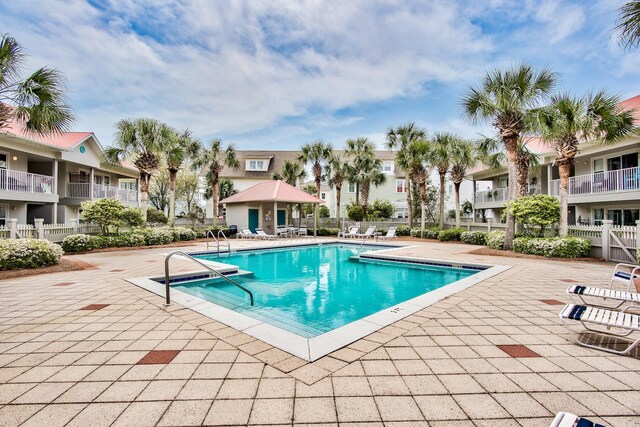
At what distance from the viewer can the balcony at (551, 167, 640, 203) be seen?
14.1 metres

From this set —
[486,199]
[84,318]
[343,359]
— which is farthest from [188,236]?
[486,199]

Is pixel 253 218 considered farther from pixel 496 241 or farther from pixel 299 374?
pixel 299 374

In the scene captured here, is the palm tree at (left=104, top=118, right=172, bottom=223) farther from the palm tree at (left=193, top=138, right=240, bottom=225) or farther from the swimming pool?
the swimming pool

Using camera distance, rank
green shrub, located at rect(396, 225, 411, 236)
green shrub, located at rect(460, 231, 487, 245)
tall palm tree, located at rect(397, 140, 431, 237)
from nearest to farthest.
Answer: green shrub, located at rect(460, 231, 487, 245) → tall palm tree, located at rect(397, 140, 431, 237) → green shrub, located at rect(396, 225, 411, 236)

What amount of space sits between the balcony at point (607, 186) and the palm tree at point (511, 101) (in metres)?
4.57

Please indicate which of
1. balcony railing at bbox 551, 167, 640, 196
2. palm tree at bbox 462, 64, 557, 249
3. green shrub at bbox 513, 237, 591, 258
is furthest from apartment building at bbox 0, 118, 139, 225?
balcony railing at bbox 551, 167, 640, 196

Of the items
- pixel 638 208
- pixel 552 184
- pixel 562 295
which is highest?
pixel 552 184

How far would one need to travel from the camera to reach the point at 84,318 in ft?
16.1

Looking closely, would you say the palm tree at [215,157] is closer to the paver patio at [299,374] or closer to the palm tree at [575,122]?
the paver patio at [299,374]

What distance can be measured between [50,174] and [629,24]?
2566cm

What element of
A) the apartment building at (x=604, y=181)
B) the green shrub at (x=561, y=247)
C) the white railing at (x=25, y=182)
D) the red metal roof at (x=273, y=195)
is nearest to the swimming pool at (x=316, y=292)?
the green shrub at (x=561, y=247)

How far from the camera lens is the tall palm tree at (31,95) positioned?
27.3 feet

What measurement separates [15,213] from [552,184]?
1167 inches

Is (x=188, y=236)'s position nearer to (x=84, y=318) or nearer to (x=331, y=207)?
(x=84, y=318)
